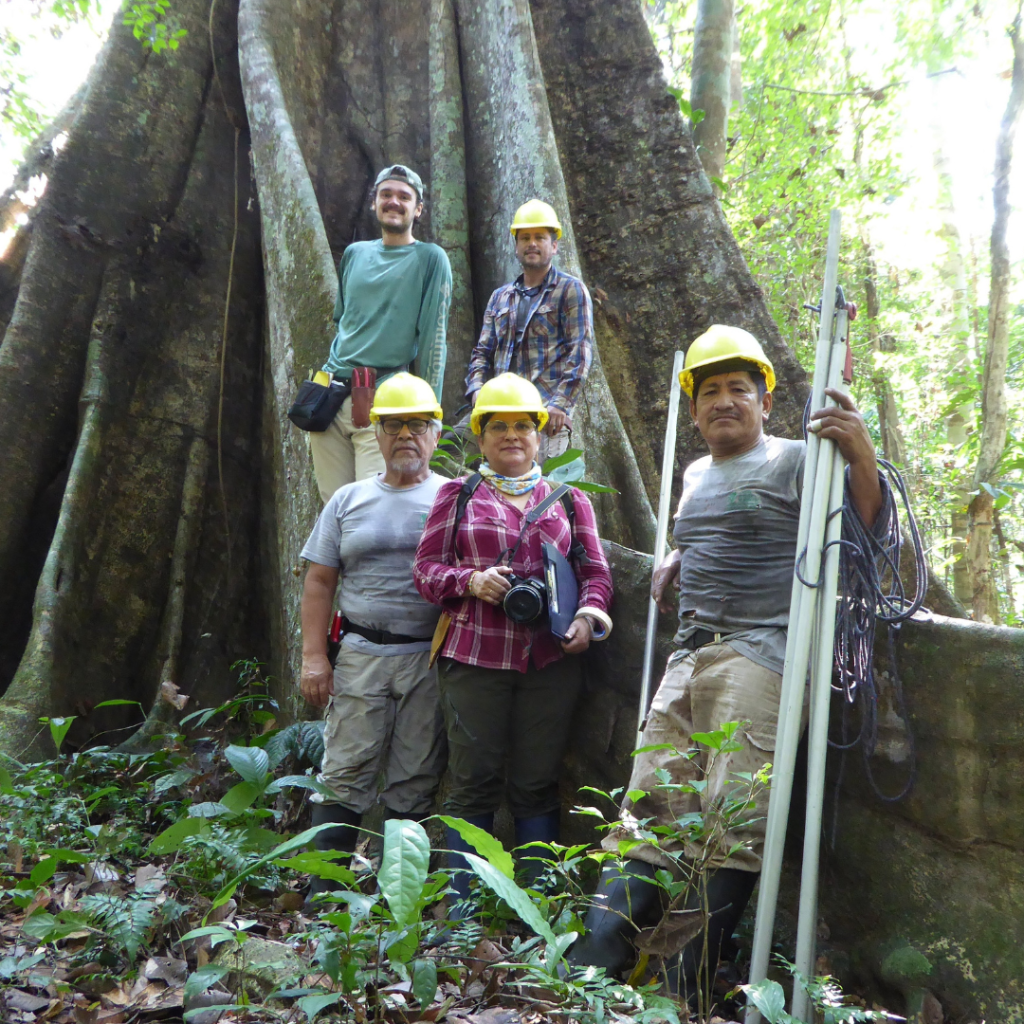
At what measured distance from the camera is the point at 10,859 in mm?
3516

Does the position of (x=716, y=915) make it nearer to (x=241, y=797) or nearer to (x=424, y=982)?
(x=424, y=982)

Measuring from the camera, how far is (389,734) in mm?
3656

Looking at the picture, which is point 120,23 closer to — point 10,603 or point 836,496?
point 10,603

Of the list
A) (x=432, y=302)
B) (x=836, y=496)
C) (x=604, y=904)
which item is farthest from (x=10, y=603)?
Answer: (x=836, y=496)

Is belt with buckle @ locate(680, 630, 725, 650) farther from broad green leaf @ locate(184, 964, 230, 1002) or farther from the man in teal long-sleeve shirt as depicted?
the man in teal long-sleeve shirt

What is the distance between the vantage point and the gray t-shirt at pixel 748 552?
9.30 ft

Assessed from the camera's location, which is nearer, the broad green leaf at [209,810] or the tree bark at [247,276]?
the broad green leaf at [209,810]

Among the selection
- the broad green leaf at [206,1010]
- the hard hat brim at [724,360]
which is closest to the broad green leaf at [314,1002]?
the broad green leaf at [206,1010]

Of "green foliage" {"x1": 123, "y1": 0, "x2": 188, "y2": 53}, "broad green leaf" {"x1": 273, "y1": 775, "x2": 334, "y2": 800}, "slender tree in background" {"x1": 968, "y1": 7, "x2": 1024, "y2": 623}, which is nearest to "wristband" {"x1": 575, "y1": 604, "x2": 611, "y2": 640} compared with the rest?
"broad green leaf" {"x1": 273, "y1": 775, "x2": 334, "y2": 800}

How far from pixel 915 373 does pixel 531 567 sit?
1182cm

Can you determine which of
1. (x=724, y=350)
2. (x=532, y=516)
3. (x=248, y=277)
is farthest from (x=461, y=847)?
(x=248, y=277)

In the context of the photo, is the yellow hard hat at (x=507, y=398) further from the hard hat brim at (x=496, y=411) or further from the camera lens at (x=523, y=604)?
the camera lens at (x=523, y=604)

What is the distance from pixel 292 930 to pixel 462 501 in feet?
5.07

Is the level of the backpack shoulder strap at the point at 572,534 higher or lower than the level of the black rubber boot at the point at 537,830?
higher
